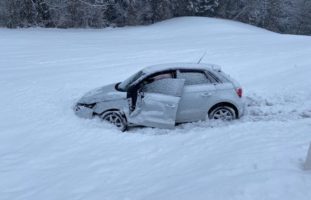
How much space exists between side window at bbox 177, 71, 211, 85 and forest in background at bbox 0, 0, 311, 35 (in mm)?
22801

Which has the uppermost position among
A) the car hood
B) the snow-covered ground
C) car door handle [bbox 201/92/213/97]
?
car door handle [bbox 201/92/213/97]

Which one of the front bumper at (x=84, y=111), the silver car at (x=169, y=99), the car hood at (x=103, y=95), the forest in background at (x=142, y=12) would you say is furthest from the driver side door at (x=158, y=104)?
the forest in background at (x=142, y=12)

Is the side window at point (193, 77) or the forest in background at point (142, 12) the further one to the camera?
the forest in background at point (142, 12)

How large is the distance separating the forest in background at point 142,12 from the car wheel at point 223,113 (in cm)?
2317

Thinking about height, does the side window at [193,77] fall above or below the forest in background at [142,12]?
below

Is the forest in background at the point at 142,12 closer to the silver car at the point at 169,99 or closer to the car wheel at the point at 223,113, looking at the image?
the silver car at the point at 169,99

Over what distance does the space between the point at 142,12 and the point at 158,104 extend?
2724cm

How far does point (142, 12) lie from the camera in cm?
3472

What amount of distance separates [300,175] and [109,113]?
510cm

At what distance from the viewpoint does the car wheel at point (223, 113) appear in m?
9.16

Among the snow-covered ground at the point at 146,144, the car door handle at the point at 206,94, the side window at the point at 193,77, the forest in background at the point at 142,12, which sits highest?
the forest in background at the point at 142,12

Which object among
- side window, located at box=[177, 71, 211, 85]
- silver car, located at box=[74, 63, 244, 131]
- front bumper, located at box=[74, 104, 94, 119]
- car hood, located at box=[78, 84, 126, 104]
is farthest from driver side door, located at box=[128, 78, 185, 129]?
front bumper, located at box=[74, 104, 94, 119]

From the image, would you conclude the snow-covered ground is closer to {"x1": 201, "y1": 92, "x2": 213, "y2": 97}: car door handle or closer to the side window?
{"x1": 201, "y1": 92, "x2": 213, "y2": 97}: car door handle

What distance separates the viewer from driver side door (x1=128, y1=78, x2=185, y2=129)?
8.68 meters
